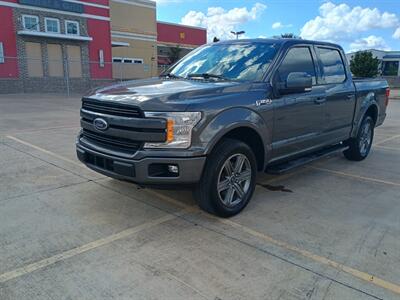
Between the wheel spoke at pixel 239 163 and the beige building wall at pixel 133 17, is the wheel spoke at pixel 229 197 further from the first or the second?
the beige building wall at pixel 133 17

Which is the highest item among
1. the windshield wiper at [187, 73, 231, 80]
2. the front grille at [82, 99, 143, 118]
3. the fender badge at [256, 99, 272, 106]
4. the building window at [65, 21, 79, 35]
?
the building window at [65, 21, 79, 35]

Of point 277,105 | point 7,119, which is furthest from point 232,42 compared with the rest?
point 7,119

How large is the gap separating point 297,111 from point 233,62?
1.07 m

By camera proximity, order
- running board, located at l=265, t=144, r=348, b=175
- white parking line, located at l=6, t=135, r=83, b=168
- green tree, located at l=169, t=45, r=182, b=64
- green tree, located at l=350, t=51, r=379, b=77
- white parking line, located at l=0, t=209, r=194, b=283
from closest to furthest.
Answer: white parking line, located at l=0, t=209, r=194, b=283 → running board, located at l=265, t=144, r=348, b=175 → white parking line, located at l=6, t=135, r=83, b=168 → green tree, located at l=350, t=51, r=379, b=77 → green tree, located at l=169, t=45, r=182, b=64

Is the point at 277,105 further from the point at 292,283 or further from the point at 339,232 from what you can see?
the point at 292,283

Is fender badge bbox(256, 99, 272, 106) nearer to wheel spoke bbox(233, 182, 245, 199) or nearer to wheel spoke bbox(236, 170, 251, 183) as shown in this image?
wheel spoke bbox(236, 170, 251, 183)

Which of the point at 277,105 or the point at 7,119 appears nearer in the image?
the point at 277,105

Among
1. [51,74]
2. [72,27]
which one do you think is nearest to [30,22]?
[72,27]

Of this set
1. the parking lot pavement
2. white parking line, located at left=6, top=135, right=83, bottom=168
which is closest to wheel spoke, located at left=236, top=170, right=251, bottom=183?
the parking lot pavement

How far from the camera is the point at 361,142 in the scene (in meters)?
7.00

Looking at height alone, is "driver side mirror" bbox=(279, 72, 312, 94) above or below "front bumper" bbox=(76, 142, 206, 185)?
above

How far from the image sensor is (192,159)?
12.0ft

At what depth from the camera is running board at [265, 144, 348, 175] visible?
15.6 feet

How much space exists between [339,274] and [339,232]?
86 cm
